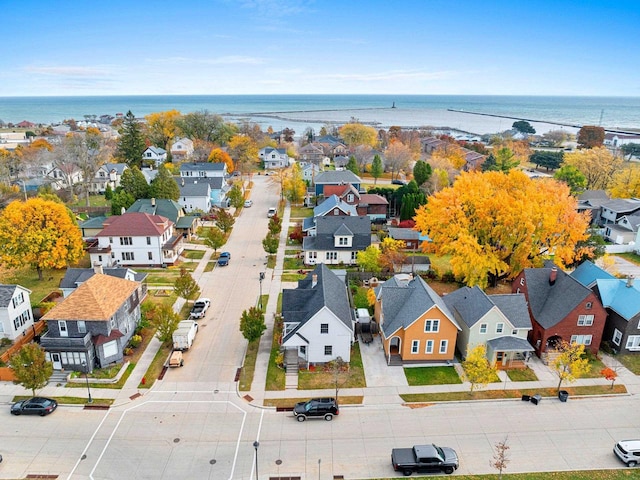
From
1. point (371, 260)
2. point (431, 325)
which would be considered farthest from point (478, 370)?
point (371, 260)

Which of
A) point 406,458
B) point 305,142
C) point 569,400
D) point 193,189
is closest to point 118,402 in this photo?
→ point 406,458

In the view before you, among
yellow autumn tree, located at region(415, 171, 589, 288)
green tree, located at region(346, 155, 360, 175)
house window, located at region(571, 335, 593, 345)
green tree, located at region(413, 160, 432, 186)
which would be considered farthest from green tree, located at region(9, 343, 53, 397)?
green tree, located at region(346, 155, 360, 175)

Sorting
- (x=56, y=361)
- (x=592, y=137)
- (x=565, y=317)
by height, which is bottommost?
Result: (x=56, y=361)

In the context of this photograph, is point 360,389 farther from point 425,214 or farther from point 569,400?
point 425,214

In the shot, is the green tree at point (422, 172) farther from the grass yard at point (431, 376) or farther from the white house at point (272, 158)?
the grass yard at point (431, 376)

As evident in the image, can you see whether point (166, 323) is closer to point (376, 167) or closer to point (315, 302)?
point (315, 302)

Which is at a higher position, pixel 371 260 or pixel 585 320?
pixel 585 320

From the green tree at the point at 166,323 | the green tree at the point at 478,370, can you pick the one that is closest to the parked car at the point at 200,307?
the green tree at the point at 166,323
